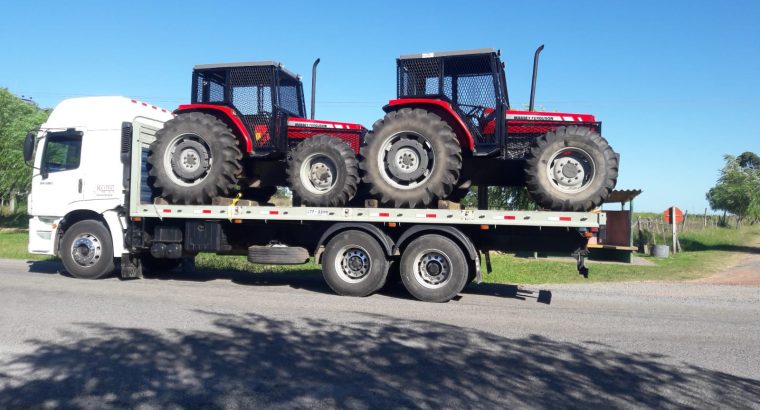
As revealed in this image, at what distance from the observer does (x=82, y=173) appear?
1107 cm

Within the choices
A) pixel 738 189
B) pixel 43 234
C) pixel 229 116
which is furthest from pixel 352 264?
pixel 738 189

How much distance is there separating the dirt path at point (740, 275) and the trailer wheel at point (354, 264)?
8.77 m

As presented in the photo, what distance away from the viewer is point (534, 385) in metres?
4.96

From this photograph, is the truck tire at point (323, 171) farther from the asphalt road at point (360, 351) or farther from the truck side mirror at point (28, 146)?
the truck side mirror at point (28, 146)

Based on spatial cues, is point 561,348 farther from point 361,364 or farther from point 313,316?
point 313,316

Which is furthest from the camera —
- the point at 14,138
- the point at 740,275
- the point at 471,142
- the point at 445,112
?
the point at 14,138

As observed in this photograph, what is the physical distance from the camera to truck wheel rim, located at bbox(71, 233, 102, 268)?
433 inches

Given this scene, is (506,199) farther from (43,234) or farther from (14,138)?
(14,138)

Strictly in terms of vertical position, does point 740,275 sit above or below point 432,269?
below

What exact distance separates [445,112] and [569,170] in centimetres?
207

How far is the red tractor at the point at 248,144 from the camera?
32.0 feet

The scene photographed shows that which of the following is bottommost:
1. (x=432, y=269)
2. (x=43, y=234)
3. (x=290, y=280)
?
(x=290, y=280)

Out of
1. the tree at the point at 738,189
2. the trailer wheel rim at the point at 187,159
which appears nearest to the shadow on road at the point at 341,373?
the trailer wheel rim at the point at 187,159

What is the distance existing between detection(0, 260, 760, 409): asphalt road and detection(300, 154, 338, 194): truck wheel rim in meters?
1.74
